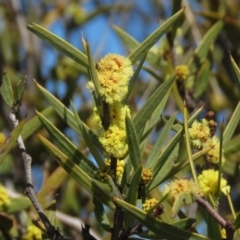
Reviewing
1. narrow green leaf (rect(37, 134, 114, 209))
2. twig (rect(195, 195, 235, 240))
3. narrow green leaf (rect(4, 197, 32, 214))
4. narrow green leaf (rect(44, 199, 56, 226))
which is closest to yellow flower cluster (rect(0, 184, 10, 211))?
→ narrow green leaf (rect(4, 197, 32, 214))

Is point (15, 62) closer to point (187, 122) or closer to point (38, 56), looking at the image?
point (38, 56)

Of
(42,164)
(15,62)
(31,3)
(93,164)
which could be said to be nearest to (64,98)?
(42,164)

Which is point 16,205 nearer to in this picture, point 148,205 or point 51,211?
point 51,211

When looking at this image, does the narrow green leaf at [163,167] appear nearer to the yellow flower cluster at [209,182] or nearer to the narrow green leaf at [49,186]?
the yellow flower cluster at [209,182]

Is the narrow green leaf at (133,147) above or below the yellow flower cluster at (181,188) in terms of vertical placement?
above

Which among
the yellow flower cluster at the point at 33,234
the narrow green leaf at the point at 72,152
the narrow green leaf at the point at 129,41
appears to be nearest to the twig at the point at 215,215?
the narrow green leaf at the point at 72,152
